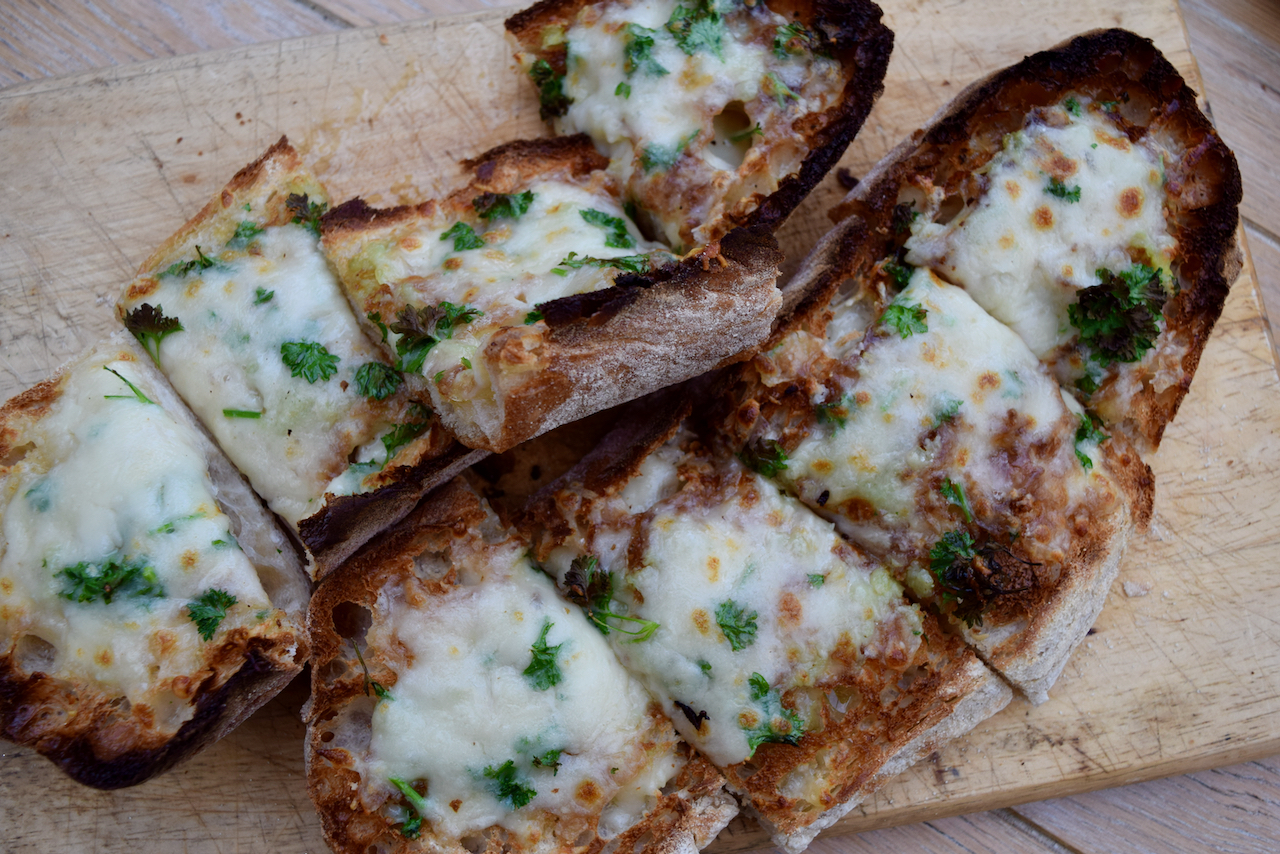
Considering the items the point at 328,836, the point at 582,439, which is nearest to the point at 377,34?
the point at 582,439

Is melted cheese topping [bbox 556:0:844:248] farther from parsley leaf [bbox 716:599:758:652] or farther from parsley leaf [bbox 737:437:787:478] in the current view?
parsley leaf [bbox 716:599:758:652]

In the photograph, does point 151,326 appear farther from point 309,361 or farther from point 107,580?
point 107,580

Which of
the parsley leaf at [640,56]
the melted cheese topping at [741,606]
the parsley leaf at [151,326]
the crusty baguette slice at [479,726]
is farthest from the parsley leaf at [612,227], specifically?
the parsley leaf at [151,326]

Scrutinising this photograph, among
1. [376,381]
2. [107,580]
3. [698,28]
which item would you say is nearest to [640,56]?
[698,28]

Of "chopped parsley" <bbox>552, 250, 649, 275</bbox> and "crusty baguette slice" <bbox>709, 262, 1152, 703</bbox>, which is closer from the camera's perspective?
"chopped parsley" <bbox>552, 250, 649, 275</bbox>

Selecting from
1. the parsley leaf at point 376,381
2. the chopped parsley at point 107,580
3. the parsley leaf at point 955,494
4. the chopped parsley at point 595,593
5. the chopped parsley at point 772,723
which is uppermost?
the parsley leaf at point 376,381

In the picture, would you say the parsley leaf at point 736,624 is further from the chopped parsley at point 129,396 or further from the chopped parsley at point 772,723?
the chopped parsley at point 129,396

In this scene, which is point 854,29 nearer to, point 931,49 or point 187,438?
point 931,49

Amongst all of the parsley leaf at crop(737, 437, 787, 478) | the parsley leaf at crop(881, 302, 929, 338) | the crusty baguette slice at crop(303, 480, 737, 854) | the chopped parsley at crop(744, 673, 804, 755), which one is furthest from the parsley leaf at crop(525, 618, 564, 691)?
the parsley leaf at crop(881, 302, 929, 338)

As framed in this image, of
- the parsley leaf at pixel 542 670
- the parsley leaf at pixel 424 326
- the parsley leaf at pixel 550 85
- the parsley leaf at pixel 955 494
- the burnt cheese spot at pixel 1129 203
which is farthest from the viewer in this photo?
the parsley leaf at pixel 550 85
